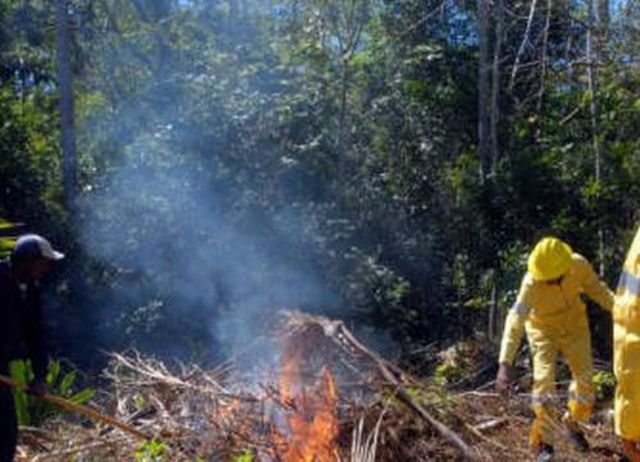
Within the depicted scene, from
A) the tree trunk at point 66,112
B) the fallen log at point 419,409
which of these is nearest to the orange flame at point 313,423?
the fallen log at point 419,409

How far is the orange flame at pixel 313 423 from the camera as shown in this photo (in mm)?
6398

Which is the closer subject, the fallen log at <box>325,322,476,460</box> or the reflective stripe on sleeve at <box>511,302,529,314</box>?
the fallen log at <box>325,322,476,460</box>

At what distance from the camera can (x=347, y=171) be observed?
1438cm

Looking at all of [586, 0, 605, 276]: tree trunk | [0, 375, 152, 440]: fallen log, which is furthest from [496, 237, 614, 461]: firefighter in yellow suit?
[586, 0, 605, 276]: tree trunk

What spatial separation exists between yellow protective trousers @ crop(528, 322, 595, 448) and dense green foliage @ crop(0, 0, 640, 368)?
14.1ft

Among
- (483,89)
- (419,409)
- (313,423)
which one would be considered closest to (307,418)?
(313,423)

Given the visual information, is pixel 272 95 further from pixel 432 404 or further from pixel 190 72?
pixel 432 404

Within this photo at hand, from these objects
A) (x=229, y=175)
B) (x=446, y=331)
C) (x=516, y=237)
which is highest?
(x=229, y=175)

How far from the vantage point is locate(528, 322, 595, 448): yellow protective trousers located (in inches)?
285

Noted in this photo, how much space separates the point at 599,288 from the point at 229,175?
7371 mm

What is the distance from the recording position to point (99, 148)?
15.0 metres

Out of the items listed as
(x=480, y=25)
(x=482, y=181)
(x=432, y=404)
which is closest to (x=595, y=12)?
(x=480, y=25)

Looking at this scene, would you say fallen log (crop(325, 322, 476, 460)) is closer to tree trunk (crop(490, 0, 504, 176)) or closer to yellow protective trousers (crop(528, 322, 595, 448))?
yellow protective trousers (crop(528, 322, 595, 448))

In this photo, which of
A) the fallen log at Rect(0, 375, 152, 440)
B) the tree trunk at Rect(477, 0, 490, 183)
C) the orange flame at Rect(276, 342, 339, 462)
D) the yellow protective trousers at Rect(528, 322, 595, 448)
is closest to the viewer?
the fallen log at Rect(0, 375, 152, 440)
